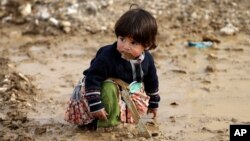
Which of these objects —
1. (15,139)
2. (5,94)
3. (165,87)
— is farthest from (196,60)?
(15,139)

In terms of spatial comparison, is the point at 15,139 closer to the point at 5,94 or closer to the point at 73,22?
the point at 5,94

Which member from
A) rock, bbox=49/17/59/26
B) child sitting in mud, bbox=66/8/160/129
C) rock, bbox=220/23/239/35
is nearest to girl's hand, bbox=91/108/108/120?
child sitting in mud, bbox=66/8/160/129

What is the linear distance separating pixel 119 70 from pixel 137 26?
368mm

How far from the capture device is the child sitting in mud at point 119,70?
4.11 metres

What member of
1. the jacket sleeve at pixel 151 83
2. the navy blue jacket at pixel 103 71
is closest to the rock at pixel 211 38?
the jacket sleeve at pixel 151 83

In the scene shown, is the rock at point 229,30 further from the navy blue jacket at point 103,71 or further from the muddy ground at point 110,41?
the navy blue jacket at point 103,71

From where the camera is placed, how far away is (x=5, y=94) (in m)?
5.21

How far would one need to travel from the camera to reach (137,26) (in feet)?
13.4

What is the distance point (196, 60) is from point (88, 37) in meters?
1.76

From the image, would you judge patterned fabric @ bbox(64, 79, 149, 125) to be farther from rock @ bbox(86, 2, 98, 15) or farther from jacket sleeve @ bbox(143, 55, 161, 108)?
rock @ bbox(86, 2, 98, 15)

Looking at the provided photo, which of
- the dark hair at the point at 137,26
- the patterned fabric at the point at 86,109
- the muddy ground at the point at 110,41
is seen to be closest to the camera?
the dark hair at the point at 137,26

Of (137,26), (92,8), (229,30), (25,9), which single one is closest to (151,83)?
(137,26)

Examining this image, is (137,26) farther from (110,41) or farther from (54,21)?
(54,21)

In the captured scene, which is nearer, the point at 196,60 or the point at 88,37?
the point at 196,60
